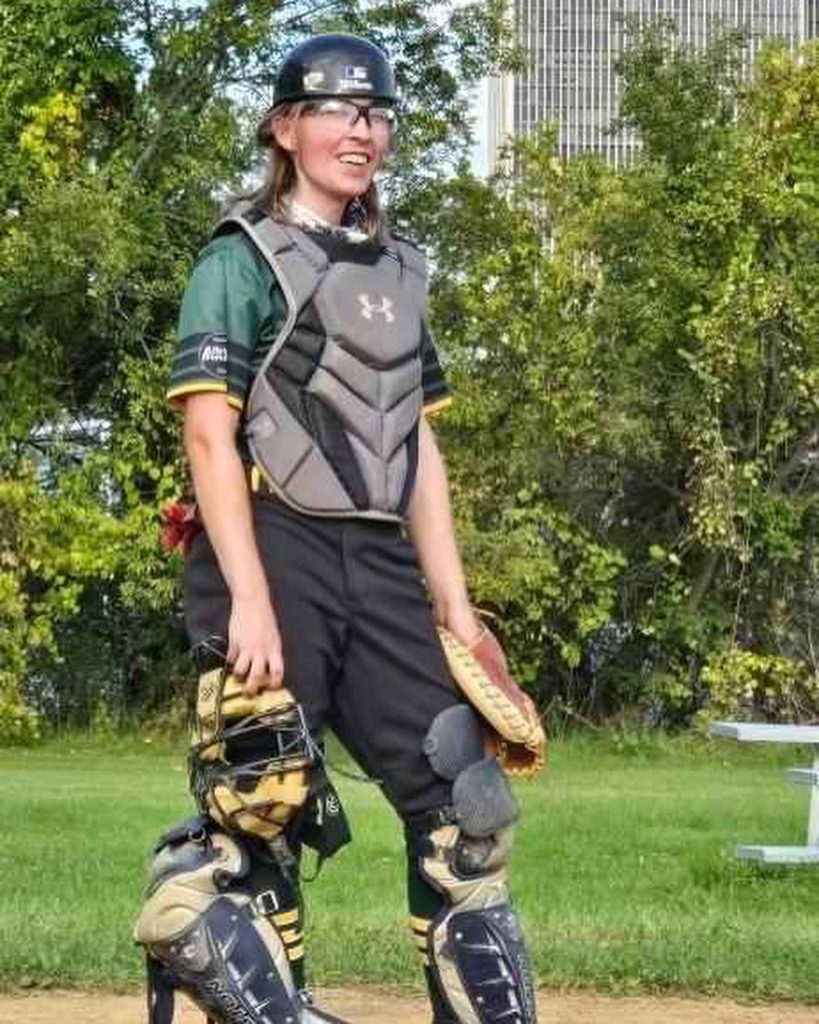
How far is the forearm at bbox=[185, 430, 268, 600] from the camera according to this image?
3.71 meters

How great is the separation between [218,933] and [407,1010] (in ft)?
6.37

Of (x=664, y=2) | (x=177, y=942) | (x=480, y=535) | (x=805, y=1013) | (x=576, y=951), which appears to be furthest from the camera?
(x=664, y=2)

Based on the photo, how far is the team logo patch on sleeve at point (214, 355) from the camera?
381 centimetres

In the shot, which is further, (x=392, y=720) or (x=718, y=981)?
(x=718, y=981)

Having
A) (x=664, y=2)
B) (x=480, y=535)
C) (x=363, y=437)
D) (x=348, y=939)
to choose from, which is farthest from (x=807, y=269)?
(x=363, y=437)

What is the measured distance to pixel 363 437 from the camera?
3.92 m

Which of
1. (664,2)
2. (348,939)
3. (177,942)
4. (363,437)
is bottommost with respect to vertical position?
(348,939)

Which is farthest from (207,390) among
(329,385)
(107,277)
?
(107,277)

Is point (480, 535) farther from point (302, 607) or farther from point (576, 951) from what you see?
Result: point (302, 607)

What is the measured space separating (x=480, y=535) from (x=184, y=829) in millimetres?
17896

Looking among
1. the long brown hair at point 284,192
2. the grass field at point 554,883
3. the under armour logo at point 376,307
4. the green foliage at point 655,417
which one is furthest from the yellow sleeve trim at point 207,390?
the green foliage at point 655,417

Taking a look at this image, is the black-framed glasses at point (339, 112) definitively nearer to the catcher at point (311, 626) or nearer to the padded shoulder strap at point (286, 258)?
the catcher at point (311, 626)

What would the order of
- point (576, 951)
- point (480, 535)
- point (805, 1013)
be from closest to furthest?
point (805, 1013)
point (576, 951)
point (480, 535)

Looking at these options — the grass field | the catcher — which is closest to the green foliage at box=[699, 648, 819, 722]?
the grass field
